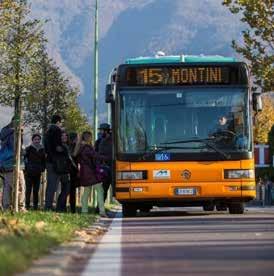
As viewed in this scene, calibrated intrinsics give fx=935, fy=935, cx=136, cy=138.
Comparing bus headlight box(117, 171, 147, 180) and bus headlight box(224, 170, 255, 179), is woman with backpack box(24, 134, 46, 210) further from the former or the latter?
bus headlight box(224, 170, 255, 179)

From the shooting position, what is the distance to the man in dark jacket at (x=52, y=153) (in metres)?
18.5

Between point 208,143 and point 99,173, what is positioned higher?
point 208,143

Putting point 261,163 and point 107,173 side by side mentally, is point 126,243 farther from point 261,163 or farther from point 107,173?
point 261,163

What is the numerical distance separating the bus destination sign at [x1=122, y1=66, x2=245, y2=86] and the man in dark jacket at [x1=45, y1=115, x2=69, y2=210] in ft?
5.65

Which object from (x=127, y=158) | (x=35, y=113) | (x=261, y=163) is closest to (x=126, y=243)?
(x=127, y=158)

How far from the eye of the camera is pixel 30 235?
11.1 meters

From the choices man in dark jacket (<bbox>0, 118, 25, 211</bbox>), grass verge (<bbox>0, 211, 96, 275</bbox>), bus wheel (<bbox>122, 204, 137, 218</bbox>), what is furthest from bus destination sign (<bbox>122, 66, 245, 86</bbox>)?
grass verge (<bbox>0, 211, 96, 275</bbox>)

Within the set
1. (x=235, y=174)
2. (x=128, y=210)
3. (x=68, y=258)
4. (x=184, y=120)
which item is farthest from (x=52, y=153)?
(x=68, y=258)

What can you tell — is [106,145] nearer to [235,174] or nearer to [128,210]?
A: [128,210]

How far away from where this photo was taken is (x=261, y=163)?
42344 millimetres

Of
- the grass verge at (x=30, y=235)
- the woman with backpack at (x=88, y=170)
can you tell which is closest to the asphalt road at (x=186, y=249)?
the grass verge at (x=30, y=235)

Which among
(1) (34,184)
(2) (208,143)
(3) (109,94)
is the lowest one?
(1) (34,184)

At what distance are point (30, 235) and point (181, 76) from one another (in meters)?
8.53

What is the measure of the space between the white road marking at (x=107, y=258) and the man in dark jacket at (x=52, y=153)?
5376 mm
